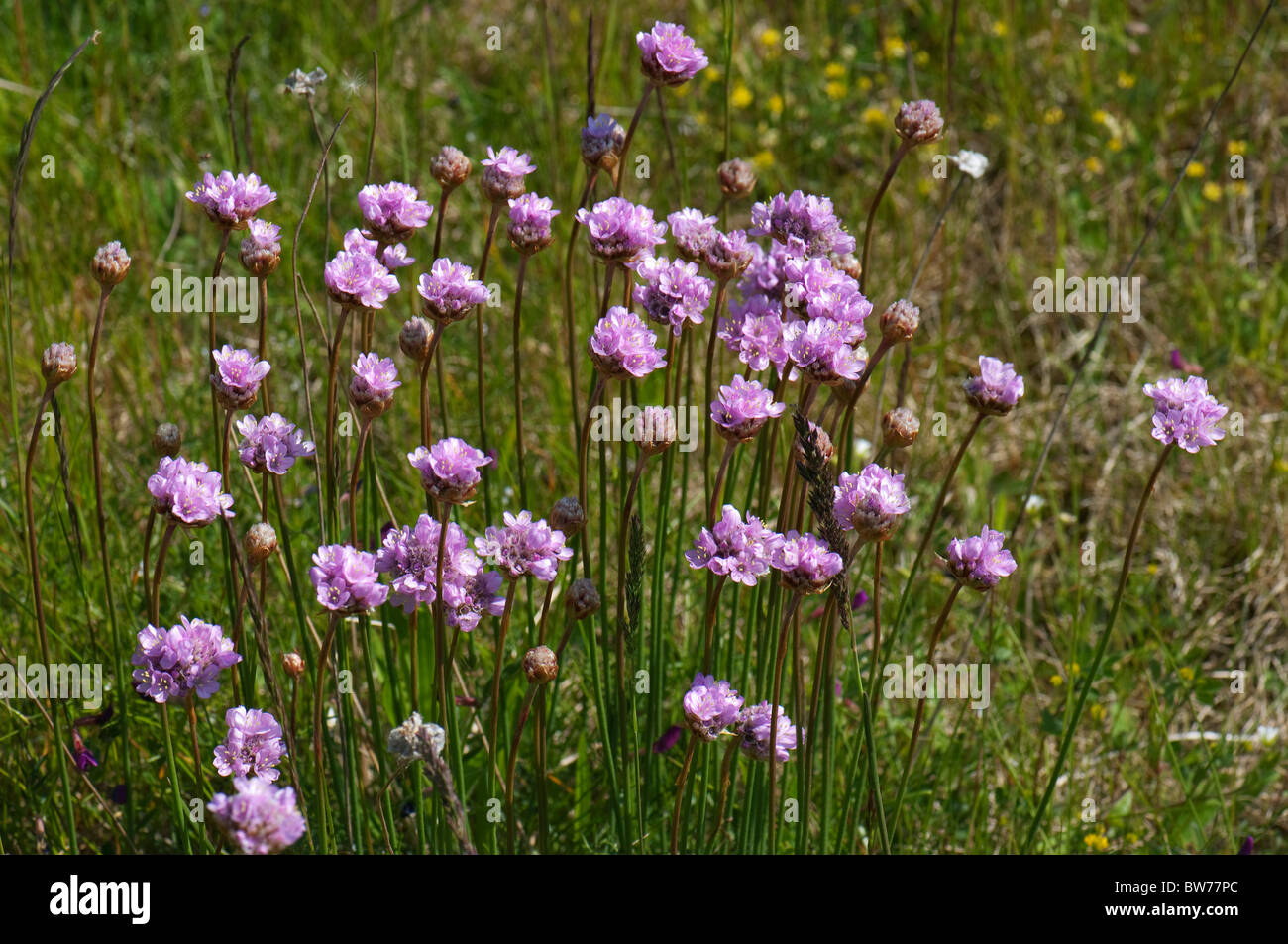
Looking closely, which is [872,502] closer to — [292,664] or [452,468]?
[452,468]

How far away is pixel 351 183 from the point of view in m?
3.65

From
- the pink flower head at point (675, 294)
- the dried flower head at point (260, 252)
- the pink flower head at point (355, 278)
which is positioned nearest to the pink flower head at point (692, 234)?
the pink flower head at point (675, 294)

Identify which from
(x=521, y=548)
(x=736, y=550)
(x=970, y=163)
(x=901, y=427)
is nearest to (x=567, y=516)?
(x=521, y=548)

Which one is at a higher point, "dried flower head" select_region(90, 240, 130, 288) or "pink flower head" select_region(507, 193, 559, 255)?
"pink flower head" select_region(507, 193, 559, 255)

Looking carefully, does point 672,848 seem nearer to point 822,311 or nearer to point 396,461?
point 822,311

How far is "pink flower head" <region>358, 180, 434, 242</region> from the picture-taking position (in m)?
1.56

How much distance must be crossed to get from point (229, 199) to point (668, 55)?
563mm

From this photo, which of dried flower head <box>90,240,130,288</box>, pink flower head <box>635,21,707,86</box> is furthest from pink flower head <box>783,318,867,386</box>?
dried flower head <box>90,240,130,288</box>

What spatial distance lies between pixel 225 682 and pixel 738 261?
1235mm

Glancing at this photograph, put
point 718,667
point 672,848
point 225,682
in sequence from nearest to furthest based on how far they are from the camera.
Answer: point 672,848 → point 718,667 → point 225,682

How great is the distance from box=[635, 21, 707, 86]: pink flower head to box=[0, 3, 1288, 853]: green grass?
212mm

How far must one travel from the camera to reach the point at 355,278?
1425mm

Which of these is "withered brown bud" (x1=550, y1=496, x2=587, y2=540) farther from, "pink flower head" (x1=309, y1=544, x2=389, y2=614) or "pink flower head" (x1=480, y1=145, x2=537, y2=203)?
"pink flower head" (x1=480, y1=145, x2=537, y2=203)
